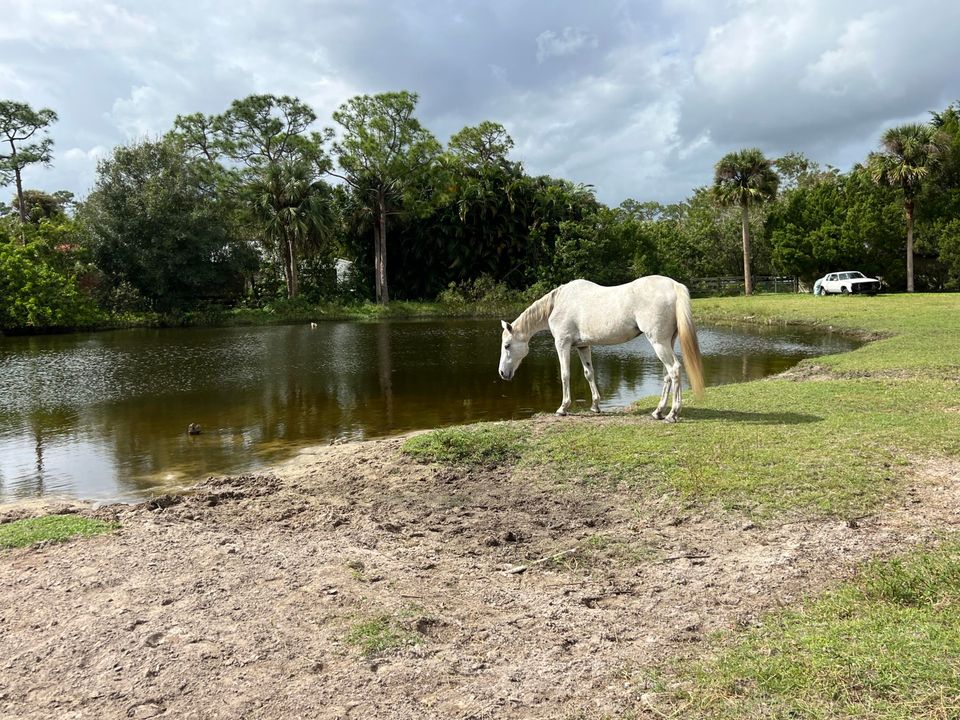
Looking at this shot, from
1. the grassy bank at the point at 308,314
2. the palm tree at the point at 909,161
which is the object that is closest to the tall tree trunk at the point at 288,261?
the grassy bank at the point at 308,314

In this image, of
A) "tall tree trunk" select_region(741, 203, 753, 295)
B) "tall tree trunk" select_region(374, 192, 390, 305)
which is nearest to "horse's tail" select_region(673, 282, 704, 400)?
"tall tree trunk" select_region(741, 203, 753, 295)

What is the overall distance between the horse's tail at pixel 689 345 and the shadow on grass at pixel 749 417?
1.73ft

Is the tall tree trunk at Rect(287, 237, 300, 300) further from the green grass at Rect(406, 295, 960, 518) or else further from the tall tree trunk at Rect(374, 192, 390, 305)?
the green grass at Rect(406, 295, 960, 518)

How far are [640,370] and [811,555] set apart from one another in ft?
43.5

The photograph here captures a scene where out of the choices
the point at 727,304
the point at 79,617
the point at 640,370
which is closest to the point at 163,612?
the point at 79,617

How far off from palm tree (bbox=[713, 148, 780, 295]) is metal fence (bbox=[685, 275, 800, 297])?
3.70m

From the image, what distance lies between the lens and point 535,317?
10656 mm

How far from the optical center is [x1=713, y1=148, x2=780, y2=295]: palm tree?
4600 centimetres

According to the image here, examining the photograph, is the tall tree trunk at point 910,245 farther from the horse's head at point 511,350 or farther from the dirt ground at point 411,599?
the dirt ground at point 411,599

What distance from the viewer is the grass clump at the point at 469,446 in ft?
25.1

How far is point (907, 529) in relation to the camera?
486 centimetres

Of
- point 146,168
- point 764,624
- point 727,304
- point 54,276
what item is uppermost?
point 146,168

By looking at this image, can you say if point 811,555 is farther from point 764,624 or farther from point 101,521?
point 101,521

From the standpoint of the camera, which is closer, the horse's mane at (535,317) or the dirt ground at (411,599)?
the dirt ground at (411,599)
